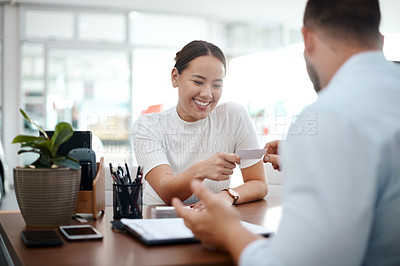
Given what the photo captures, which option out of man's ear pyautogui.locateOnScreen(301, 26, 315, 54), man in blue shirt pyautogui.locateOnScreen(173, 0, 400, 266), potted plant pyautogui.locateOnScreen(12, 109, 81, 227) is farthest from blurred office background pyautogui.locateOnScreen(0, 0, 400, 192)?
man in blue shirt pyautogui.locateOnScreen(173, 0, 400, 266)

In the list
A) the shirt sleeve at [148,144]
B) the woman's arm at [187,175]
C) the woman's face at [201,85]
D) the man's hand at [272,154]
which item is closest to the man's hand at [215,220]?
the woman's arm at [187,175]

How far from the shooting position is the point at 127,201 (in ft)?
Result: 5.05

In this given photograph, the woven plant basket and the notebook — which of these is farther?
the woven plant basket

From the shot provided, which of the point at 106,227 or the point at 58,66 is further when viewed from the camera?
the point at 58,66

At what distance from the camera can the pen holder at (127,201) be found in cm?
153

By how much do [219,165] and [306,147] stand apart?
99 cm

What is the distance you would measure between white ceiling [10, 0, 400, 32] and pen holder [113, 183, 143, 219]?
6366 mm

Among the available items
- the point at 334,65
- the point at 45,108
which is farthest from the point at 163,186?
the point at 45,108

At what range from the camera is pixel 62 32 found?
24.5 ft

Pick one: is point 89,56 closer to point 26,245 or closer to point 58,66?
point 58,66

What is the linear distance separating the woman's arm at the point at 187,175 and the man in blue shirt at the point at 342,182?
2.73 feet

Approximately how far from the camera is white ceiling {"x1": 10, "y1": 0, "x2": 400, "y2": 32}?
7480 millimetres

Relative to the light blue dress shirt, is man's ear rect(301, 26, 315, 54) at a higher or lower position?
higher

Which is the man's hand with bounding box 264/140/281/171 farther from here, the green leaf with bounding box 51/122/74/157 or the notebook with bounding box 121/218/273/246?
the green leaf with bounding box 51/122/74/157
